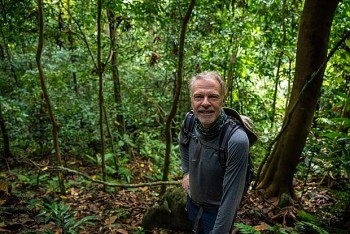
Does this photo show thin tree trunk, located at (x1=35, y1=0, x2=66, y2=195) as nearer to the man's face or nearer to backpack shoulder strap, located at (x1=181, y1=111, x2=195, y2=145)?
backpack shoulder strap, located at (x1=181, y1=111, x2=195, y2=145)

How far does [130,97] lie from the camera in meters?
8.43

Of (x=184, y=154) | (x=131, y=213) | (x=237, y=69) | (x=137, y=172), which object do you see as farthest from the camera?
(x=137, y=172)

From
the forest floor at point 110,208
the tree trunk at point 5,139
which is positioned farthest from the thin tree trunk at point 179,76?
the tree trunk at point 5,139

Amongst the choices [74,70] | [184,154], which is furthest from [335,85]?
[74,70]

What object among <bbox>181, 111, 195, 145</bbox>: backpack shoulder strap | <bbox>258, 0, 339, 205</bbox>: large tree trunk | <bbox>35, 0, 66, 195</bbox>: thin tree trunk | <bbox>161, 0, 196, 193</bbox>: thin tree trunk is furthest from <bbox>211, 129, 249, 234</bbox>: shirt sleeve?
<bbox>35, 0, 66, 195</bbox>: thin tree trunk

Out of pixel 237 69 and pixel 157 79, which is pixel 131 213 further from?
pixel 157 79

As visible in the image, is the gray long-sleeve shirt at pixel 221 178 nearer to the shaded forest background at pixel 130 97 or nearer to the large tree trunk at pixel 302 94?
the large tree trunk at pixel 302 94

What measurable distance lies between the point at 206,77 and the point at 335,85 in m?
5.22

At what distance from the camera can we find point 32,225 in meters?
4.80

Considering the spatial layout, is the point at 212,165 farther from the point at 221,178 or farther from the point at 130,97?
the point at 130,97

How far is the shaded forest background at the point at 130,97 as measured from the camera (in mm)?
5070

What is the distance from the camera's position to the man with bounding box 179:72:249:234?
238cm

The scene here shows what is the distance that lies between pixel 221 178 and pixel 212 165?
15 centimetres

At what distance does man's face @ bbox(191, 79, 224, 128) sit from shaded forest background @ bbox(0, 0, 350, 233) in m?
1.87
